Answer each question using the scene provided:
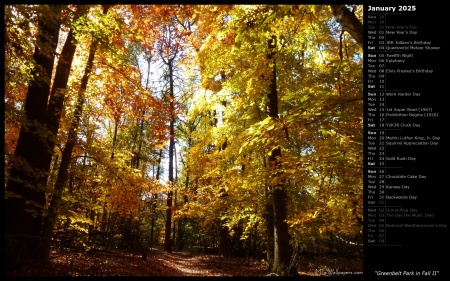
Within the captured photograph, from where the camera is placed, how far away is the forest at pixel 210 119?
558 centimetres

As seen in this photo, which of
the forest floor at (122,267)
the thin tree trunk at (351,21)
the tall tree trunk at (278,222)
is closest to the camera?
the thin tree trunk at (351,21)

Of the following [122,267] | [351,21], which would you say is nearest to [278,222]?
[122,267]

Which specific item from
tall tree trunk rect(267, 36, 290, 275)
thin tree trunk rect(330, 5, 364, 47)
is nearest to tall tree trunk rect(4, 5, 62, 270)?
thin tree trunk rect(330, 5, 364, 47)

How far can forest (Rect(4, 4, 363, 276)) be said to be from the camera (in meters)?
5.58

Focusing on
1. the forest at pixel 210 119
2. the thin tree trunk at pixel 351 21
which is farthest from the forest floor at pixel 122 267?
the thin tree trunk at pixel 351 21

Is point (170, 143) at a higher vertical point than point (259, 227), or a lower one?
higher

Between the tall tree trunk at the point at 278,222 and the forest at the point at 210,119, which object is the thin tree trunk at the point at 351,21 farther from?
the tall tree trunk at the point at 278,222

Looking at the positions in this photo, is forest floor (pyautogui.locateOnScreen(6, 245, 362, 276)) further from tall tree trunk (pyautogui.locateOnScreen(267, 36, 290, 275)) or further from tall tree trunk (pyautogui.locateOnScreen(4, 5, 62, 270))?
tall tree trunk (pyautogui.locateOnScreen(267, 36, 290, 275))

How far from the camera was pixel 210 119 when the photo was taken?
41.1 ft

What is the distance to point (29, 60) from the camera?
5.48 metres
